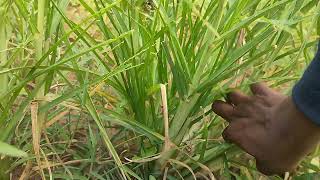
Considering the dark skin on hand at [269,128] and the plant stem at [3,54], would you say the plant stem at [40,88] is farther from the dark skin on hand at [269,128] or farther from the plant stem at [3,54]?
the dark skin on hand at [269,128]

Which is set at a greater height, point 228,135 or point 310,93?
point 310,93

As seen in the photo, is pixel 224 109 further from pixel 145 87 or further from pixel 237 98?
pixel 145 87

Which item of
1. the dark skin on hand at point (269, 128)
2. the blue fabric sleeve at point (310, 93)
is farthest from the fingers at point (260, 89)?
the blue fabric sleeve at point (310, 93)

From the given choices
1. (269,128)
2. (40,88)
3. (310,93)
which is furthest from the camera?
(40,88)

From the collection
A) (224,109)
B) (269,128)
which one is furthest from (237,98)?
(269,128)

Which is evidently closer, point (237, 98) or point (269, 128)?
point (269, 128)

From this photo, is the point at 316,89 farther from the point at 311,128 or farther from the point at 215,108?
the point at 215,108

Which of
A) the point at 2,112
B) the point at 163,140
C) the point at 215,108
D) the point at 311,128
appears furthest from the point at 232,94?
the point at 2,112

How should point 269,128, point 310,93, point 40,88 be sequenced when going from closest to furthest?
point 310,93 < point 269,128 < point 40,88
